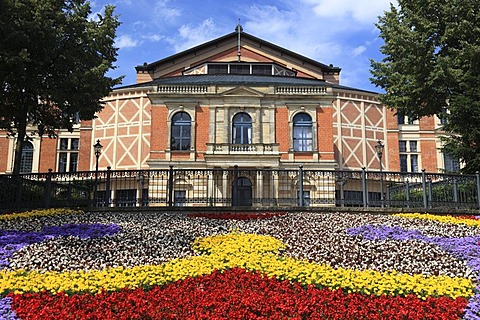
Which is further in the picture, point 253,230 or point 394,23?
point 394,23

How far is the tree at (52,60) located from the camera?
1759 centimetres

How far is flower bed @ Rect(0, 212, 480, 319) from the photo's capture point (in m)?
6.34

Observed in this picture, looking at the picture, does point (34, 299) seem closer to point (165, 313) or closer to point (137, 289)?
point (137, 289)

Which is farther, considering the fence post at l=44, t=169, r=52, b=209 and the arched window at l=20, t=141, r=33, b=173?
the arched window at l=20, t=141, r=33, b=173

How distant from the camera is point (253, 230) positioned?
12.6 m

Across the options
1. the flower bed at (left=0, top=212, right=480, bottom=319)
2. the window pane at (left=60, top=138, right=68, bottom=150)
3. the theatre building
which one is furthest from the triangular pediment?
the window pane at (left=60, top=138, right=68, bottom=150)

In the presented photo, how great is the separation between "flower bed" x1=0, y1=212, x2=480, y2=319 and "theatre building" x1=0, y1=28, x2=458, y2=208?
44.5 feet

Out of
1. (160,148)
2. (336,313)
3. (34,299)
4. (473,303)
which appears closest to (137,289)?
(34,299)

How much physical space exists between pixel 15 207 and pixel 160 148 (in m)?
18.7

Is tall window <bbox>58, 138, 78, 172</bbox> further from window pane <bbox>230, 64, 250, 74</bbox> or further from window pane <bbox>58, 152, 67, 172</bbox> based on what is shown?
window pane <bbox>230, 64, 250, 74</bbox>

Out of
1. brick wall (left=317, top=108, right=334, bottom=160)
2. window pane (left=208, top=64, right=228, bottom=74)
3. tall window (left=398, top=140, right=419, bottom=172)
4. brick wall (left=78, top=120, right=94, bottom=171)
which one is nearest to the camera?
brick wall (left=317, top=108, right=334, bottom=160)

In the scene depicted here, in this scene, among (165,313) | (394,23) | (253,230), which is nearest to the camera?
(165,313)

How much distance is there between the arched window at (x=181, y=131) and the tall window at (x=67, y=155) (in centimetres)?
1862

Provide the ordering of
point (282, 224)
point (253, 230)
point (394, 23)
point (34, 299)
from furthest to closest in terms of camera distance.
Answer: point (394, 23), point (282, 224), point (253, 230), point (34, 299)
